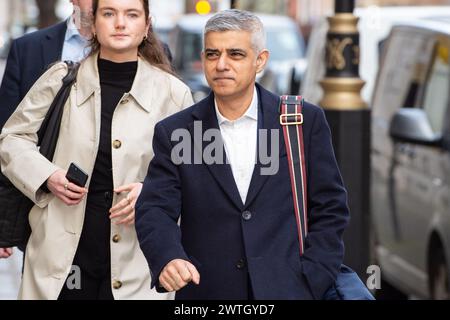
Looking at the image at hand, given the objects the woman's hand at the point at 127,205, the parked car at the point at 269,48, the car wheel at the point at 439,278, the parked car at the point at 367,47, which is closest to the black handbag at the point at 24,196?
the woman's hand at the point at 127,205

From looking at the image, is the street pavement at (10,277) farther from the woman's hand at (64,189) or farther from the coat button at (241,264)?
the coat button at (241,264)

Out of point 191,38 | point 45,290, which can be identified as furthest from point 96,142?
point 191,38

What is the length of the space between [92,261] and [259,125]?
1.13m

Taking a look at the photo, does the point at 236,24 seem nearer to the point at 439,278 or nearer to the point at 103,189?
the point at 103,189

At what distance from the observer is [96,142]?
197 inches

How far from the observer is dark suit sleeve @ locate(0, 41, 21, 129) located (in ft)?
18.5

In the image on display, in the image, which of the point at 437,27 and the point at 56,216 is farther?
the point at 437,27

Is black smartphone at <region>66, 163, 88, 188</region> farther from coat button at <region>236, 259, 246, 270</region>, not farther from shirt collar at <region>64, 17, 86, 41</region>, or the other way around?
shirt collar at <region>64, 17, 86, 41</region>

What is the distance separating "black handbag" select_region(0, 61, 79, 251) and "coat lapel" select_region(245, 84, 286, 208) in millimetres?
987

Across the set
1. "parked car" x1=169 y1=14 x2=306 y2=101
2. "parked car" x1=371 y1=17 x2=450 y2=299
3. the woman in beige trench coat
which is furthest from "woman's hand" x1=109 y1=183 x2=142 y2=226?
"parked car" x1=169 y1=14 x2=306 y2=101

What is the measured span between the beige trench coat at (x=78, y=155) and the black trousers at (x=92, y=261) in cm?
4

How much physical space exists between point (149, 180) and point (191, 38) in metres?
17.3

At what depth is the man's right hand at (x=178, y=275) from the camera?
398cm
